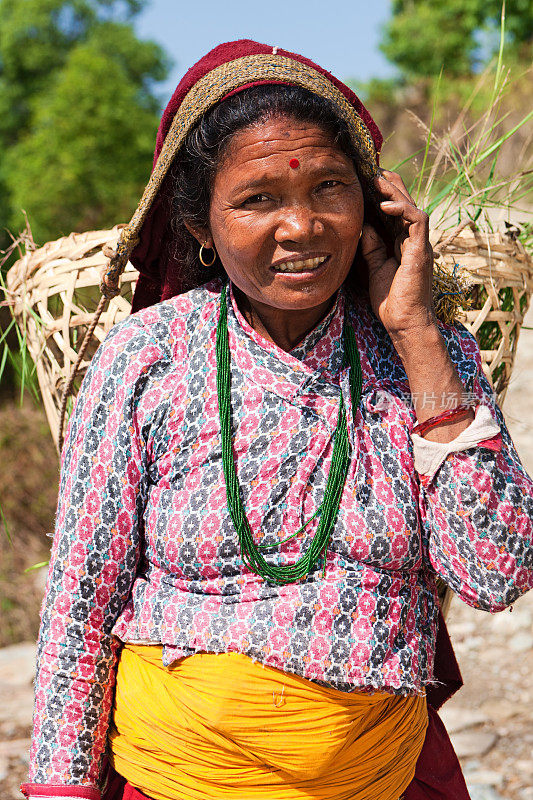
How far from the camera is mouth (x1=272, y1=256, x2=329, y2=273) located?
160cm

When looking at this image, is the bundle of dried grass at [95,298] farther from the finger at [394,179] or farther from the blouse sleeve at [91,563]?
the blouse sleeve at [91,563]

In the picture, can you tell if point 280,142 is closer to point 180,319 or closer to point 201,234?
point 201,234

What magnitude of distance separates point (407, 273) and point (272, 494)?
50 centimetres

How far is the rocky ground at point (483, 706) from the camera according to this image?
10.8 feet

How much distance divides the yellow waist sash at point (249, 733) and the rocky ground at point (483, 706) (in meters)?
1.62

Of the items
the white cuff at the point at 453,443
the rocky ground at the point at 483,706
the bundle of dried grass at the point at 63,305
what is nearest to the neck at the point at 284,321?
the white cuff at the point at 453,443

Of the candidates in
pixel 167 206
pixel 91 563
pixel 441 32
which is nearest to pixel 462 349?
pixel 167 206

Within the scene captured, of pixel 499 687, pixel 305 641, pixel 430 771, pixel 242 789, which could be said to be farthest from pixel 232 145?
pixel 499 687

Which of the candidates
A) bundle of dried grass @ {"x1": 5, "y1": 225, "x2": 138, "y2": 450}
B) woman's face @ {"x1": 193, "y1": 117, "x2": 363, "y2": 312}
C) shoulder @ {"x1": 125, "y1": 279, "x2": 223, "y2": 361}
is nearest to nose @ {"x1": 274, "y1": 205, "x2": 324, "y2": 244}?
woman's face @ {"x1": 193, "y1": 117, "x2": 363, "y2": 312}

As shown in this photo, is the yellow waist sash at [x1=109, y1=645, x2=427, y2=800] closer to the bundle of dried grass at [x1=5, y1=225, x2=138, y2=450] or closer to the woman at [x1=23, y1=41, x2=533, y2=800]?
the woman at [x1=23, y1=41, x2=533, y2=800]

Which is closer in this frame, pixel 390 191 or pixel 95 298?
pixel 390 191

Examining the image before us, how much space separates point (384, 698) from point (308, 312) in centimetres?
78

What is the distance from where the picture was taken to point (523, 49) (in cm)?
1998

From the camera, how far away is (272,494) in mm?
1643
